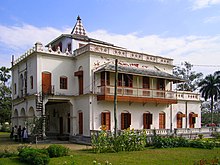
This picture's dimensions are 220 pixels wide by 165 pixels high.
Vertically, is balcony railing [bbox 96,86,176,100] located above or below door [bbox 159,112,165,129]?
above

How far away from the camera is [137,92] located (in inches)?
1061

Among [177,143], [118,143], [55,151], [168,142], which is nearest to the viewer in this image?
[55,151]

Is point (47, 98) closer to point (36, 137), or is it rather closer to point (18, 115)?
point (36, 137)


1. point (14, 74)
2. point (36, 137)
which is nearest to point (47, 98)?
point (36, 137)

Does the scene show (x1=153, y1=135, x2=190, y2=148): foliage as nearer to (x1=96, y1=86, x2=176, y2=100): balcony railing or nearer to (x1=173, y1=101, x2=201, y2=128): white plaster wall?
(x1=96, y1=86, x2=176, y2=100): balcony railing

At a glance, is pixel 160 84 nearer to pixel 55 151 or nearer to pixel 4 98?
pixel 55 151

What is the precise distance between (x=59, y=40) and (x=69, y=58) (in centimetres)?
568

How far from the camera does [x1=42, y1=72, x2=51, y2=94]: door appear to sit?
25.4m

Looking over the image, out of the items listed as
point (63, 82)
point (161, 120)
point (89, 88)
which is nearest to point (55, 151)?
point (89, 88)

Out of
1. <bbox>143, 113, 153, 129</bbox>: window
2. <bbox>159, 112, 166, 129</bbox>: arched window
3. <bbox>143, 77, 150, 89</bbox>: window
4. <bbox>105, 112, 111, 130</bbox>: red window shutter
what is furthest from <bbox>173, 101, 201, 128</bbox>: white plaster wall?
<bbox>105, 112, 111, 130</bbox>: red window shutter

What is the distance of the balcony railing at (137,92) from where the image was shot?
24.9 meters

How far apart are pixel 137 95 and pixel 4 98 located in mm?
29702

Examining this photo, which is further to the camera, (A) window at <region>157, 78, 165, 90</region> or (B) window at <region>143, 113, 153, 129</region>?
(A) window at <region>157, 78, 165, 90</region>

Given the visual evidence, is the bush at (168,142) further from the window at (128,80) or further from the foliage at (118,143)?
the window at (128,80)
